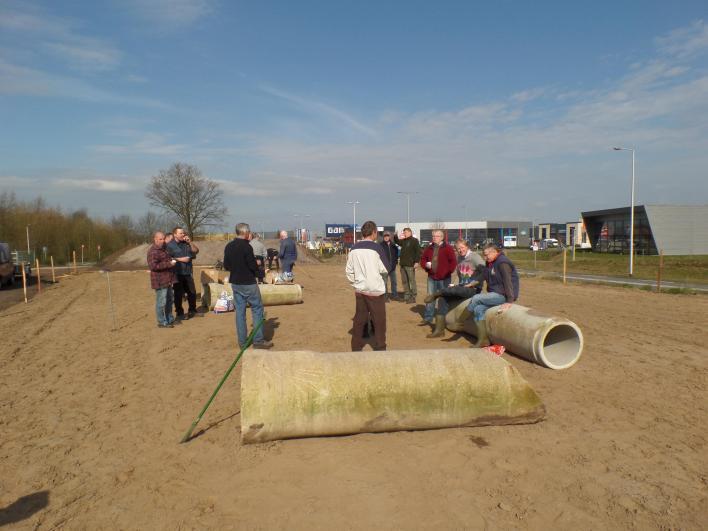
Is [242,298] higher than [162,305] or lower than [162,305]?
higher

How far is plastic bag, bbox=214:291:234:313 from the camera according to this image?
10615mm

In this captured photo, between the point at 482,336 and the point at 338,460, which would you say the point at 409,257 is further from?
the point at 338,460

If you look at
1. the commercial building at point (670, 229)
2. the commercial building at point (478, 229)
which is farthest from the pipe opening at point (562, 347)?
the commercial building at point (478, 229)

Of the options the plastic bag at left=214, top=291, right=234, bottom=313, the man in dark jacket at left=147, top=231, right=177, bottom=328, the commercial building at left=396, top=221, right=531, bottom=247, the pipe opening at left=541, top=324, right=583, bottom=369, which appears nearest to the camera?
the pipe opening at left=541, top=324, right=583, bottom=369

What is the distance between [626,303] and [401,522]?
12.2 meters

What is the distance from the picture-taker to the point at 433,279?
8.80 metres

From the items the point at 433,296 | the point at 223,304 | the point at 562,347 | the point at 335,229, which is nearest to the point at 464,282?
the point at 433,296

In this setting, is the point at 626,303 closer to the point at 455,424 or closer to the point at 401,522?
the point at 455,424

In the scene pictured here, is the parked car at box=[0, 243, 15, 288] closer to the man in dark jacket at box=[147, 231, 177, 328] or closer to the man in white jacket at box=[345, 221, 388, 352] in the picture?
the man in dark jacket at box=[147, 231, 177, 328]

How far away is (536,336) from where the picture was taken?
609 cm

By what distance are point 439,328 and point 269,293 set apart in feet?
16.4

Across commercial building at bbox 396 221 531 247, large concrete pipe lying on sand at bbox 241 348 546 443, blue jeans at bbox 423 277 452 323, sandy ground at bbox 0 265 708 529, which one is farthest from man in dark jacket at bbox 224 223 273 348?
commercial building at bbox 396 221 531 247

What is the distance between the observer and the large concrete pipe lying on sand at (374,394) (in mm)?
4027

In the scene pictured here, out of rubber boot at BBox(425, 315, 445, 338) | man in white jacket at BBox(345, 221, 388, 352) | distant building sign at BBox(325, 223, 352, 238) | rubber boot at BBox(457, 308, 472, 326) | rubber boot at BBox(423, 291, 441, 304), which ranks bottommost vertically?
rubber boot at BBox(425, 315, 445, 338)
